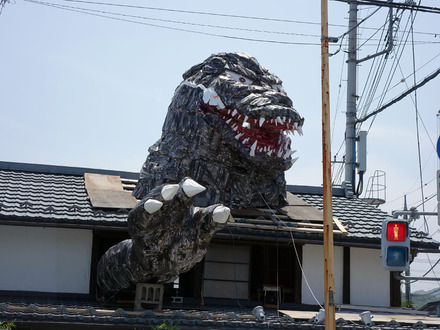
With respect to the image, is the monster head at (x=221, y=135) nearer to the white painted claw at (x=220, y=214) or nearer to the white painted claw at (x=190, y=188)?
the white painted claw at (x=220, y=214)

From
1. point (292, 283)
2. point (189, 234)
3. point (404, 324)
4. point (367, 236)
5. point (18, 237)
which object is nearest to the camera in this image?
point (189, 234)

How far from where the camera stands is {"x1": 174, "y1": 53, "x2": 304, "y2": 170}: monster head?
12375 mm

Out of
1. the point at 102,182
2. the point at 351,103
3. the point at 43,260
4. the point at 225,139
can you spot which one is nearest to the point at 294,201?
the point at 225,139

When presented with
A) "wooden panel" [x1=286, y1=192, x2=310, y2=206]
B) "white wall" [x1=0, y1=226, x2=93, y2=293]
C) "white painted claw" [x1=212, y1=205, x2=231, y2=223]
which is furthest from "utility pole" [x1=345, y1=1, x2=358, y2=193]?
"white painted claw" [x1=212, y1=205, x2=231, y2=223]

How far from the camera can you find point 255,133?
1291 cm

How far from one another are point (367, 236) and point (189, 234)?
4806 mm

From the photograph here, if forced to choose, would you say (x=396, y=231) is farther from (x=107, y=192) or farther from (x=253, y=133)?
(x=107, y=192)

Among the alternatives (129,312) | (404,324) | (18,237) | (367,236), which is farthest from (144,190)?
A: (404,324)

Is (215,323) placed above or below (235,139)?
below

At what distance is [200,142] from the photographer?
42.2 feet

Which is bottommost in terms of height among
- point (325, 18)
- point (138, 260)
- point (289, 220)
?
point (138, 260)

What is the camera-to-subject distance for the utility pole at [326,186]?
962cm

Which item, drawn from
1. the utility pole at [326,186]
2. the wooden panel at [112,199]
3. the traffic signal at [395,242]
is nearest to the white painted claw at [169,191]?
the utility pole at [326,186]

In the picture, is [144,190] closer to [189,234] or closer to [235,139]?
[235,139]
